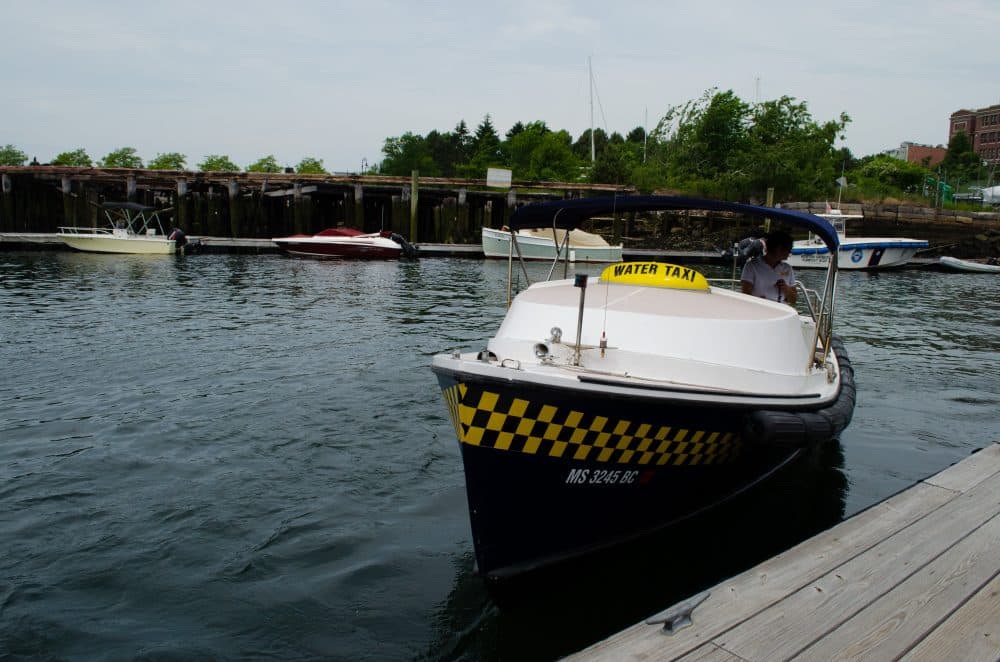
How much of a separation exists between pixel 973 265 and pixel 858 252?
16.1 ft

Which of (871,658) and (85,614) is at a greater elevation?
(871,658)

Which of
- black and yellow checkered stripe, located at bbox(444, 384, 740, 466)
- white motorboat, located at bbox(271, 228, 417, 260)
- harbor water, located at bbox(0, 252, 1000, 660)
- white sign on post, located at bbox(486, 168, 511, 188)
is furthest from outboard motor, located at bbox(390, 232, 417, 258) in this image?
black and yellow checkered stripe, located at bbox(444, 384, 740, 466)

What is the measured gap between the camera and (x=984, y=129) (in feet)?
376

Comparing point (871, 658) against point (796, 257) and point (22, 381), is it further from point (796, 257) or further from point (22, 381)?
point (796, 257)

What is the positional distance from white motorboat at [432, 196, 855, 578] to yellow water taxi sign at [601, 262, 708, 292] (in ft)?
0.04

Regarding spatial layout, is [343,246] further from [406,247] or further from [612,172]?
[612,172]

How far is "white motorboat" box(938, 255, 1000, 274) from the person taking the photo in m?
32.8

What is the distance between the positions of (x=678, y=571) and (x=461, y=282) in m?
20.0

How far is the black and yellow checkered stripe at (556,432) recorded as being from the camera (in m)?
4.58

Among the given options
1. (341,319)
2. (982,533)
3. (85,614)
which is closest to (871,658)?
(982,533)

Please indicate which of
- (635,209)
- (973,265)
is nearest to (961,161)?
(973,265)

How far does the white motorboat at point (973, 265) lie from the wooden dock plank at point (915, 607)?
1316 inches

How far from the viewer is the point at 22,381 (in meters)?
10.1

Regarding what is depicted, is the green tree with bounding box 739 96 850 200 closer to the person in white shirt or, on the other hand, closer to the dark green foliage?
the dark green foliage
